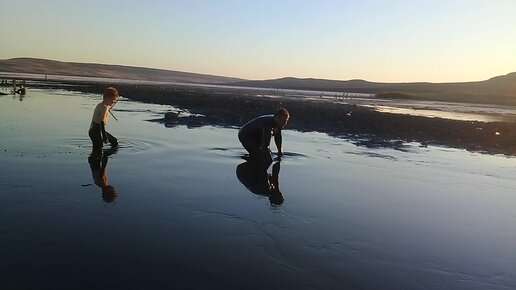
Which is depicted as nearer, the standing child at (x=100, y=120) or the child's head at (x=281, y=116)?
the child's head at (x=281, y=116)

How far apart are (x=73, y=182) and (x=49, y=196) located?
0.99m

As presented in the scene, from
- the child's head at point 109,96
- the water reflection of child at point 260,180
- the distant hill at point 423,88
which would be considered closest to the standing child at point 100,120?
the child's head at point 109,96

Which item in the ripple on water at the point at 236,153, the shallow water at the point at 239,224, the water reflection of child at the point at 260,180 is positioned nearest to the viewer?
the shallow water at the point at 239,224

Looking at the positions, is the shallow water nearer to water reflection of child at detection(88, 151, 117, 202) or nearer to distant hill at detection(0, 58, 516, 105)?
water reflection of child at detection(88, 151, 117, 202)

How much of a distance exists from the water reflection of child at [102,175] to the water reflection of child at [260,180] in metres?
2.51

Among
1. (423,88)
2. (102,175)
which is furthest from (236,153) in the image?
(423,88)

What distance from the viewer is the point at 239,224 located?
21.2 feet

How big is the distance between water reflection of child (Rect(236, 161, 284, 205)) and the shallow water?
0.10m

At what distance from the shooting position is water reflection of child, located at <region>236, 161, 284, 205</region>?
839cm

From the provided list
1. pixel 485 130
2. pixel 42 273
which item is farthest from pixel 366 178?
pixel 485 130

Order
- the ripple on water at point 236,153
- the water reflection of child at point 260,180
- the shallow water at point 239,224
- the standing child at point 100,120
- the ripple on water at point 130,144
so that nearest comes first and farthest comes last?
the shallow water at point 239,224, the water reflection of child at point 260,180, the standing child at point 100,120, the ripple on water at point 130,144, the ripple on water at point 236,153

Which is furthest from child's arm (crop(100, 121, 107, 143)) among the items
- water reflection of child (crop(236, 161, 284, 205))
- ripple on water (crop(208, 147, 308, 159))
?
water reflection of child (crop(236, 161, 284, 205))

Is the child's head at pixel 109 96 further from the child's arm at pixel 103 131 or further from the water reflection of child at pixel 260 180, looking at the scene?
the water reflection of child at pixel 260 180

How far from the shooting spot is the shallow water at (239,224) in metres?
4.77
